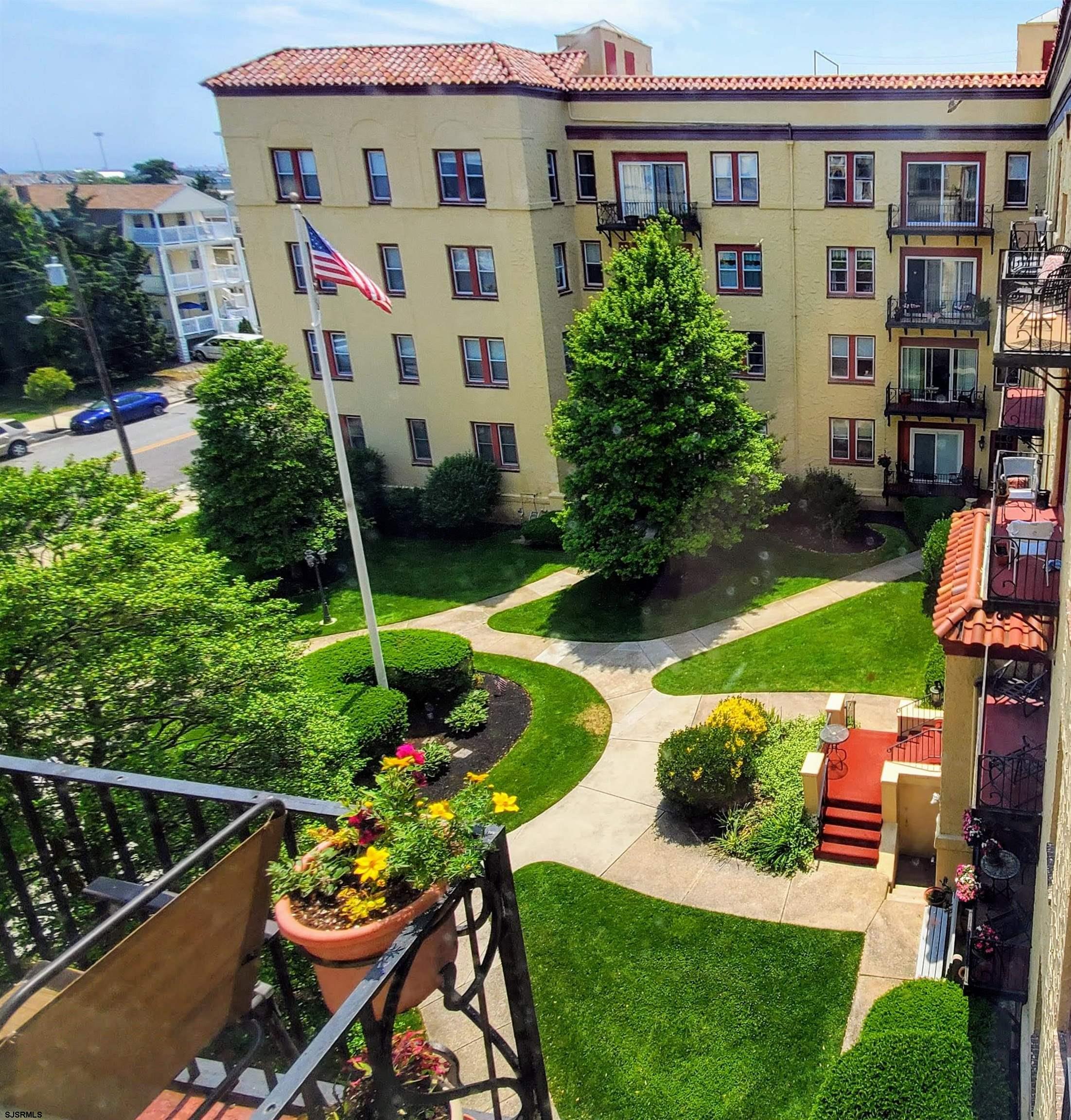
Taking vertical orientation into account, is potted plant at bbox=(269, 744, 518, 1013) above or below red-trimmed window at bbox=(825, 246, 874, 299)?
below

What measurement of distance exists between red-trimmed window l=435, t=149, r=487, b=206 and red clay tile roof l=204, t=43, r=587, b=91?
2.01 m

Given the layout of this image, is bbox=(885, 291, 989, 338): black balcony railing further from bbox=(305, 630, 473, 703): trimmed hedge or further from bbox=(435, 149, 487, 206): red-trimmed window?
bbox=(305, 630, 473, 703): trimmed hedge

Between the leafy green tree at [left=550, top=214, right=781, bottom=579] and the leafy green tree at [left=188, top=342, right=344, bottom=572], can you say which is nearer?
the leafy green tree at [left=550, top=214, right=781, bottom=579]

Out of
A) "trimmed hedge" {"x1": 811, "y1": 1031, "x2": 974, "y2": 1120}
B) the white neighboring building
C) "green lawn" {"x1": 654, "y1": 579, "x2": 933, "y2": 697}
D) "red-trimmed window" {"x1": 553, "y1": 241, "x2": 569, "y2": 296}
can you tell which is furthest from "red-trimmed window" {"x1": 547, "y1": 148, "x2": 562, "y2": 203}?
the white neighboring building

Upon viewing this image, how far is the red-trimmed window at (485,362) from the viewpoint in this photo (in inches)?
1206

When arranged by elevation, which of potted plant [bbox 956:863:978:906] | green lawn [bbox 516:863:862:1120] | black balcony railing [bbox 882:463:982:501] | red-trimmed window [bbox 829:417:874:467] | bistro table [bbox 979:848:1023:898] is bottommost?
green lawn [bbox 516:863:862:1120]

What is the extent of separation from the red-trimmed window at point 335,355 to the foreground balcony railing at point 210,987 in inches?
1140

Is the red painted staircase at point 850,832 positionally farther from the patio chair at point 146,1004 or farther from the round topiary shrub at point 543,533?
the round topiary shrub at point 543,533

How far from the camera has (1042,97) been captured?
79.0ft

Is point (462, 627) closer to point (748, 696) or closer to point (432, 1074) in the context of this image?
point (748, 696)

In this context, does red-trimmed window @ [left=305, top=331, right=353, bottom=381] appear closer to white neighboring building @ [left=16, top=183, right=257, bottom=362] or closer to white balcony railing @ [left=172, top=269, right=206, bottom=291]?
white neighboring building @ [left=16, top=183, right=257, bottom=362]

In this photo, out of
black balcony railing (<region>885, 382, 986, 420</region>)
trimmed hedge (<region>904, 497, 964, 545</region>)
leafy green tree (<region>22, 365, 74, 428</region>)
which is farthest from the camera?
leafy green tree (<region>22, 365, 74, 428</region>)

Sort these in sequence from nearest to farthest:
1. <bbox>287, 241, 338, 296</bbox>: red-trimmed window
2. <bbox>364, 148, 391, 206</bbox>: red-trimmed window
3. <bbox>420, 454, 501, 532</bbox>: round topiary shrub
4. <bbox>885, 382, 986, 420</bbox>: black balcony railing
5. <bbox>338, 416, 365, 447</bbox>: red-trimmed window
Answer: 1. <bbox>885, 382, 986, 420</bbox>: black balcony railing
2. <bbox>364, 148, 391, 206</bbox>: red-trimmed window
3. <bbox>420, 454, 501, 532</bbox>: round topiary shrub
4. <bbox>287, 241, 338, 296</bbox>: red-trimmed window
5. <bbox>338, 416, 365, 447</bbox>: red-trimmed window

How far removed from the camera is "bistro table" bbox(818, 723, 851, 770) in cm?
1675
